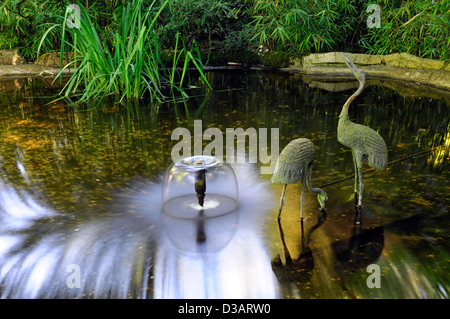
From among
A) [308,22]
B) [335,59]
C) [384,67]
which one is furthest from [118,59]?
[384,67]

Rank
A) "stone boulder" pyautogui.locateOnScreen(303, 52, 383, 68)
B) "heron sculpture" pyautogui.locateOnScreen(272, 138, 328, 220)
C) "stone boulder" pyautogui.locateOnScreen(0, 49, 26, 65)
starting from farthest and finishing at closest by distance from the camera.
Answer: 1. "stone boulder" pyautogui.locateOnScreen(0, 49, 26, 65)
2. "stone boulder" pyautogui.locateOnScreen(303, 52, 383, 68)
3. "heron sculpture" pyautogui.locateOnScreen(272, 138, 328, 220)

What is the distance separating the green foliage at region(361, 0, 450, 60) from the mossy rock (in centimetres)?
99

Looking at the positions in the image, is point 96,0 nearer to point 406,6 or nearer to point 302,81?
point 302,81

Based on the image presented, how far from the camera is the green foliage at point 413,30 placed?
16.7 feet

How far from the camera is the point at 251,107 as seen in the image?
175 inches

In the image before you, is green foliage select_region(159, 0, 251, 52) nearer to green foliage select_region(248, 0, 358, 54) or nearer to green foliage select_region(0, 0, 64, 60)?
green foliage select_region(248, 0, 358, 54)

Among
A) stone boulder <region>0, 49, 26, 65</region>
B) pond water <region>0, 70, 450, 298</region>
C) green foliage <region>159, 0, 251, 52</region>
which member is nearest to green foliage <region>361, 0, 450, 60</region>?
pond water <region>0, 70, 450, 298</region>

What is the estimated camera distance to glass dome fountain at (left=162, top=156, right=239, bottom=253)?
216cm

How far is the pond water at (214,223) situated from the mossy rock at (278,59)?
2.87 metres

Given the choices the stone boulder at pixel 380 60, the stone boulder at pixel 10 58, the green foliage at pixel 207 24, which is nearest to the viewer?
the stone boulder at pixel 380 60

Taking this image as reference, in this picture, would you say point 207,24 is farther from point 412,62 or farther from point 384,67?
point 412,62

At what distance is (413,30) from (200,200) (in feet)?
15.2

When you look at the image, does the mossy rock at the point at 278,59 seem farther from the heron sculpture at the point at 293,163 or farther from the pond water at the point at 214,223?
the heron sculpture at the point at 293,163

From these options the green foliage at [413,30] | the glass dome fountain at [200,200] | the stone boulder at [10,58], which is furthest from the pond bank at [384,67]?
the stone boulder at [10,58]
